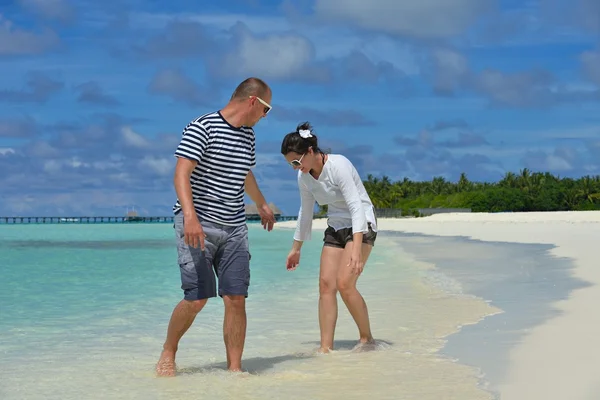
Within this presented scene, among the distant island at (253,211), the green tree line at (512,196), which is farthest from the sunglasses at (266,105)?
the distant island at (253,211)

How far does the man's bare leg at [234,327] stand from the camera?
214 inches

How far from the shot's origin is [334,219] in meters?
6.32

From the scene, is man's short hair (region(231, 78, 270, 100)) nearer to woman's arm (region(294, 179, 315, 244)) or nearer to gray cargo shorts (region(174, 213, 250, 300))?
gray cargo shorts (region(174, 213, 250, 300))

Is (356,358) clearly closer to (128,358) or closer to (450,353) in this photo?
(450,353)

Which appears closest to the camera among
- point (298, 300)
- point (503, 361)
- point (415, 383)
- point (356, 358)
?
point (415, 383)

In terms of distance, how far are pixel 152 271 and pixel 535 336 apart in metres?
14.0

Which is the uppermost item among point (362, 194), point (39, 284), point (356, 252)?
point (362, 194)

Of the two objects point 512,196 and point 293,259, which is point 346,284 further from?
point 512,196

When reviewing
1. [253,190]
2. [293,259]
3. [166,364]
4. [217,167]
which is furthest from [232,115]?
[166,364]

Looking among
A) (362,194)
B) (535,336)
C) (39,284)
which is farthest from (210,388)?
(39,284)

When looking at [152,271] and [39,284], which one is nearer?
[39,284]

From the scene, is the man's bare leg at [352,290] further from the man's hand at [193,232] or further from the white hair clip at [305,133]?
the man's hand at [193,232]

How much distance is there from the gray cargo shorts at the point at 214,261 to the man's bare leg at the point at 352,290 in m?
1.05

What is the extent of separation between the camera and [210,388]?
530 cm
